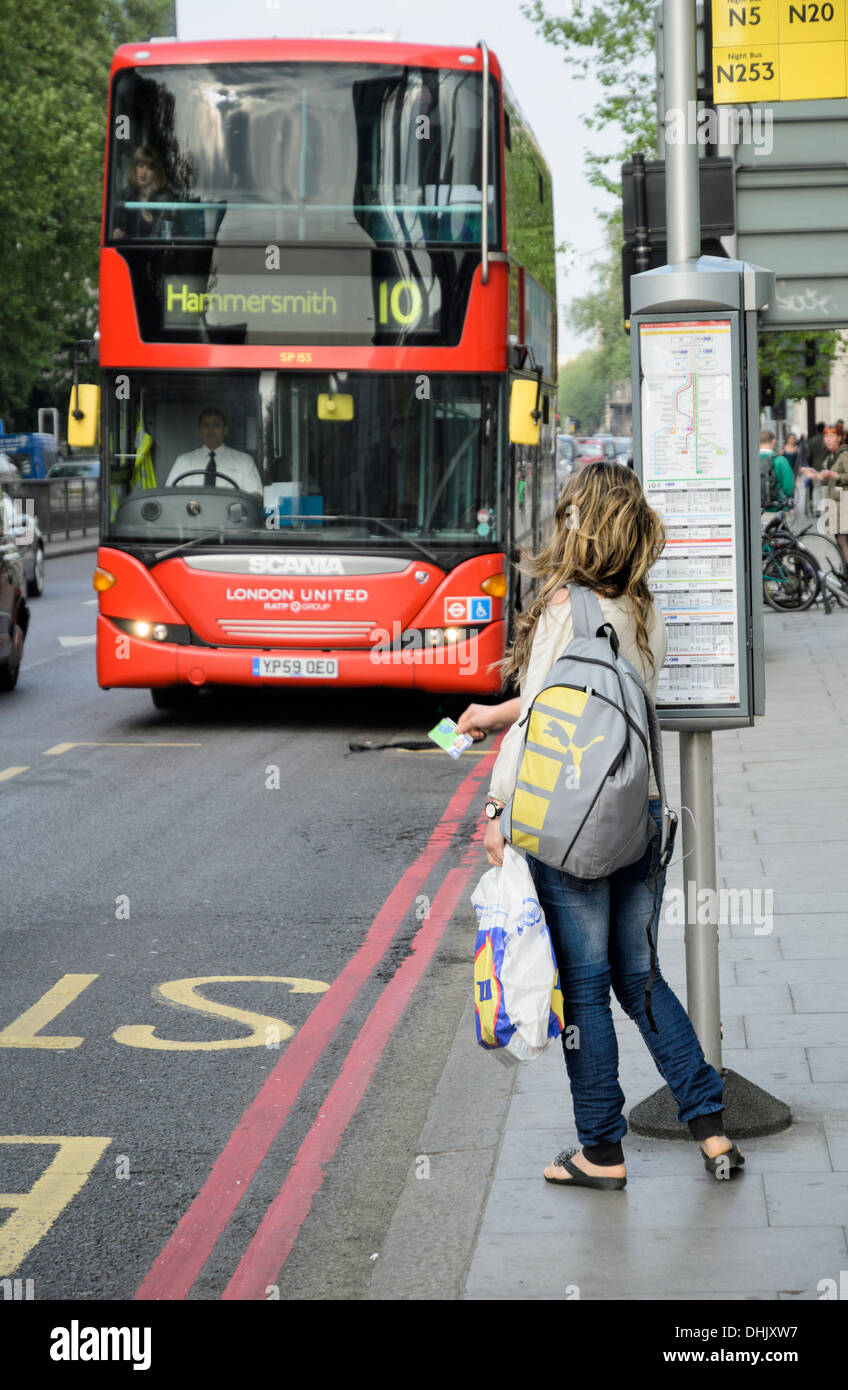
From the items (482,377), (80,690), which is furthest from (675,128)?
(80,690)

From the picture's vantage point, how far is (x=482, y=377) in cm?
1162

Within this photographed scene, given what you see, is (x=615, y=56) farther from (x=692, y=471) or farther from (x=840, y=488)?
(x=692, y=471)

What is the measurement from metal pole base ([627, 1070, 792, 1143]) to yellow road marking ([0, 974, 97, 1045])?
197 centimetres

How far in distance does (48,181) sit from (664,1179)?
40523 millimetres

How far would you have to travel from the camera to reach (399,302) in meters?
11.5

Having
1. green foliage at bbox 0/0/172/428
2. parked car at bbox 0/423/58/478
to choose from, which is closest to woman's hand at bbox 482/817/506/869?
green foliage at bbox 0/0/172/428

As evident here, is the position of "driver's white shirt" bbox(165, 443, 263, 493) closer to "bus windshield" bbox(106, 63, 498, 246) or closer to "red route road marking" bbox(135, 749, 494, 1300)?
"bus windshield" bbox(106, 63, 498, 246)

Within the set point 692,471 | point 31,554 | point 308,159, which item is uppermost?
point 308,159

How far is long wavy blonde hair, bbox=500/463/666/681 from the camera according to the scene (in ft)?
12.9

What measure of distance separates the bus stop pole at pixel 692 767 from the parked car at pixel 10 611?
9.91m

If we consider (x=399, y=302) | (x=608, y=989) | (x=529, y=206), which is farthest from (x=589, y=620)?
(x=529, y=206)

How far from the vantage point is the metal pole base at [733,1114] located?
4.36 metres

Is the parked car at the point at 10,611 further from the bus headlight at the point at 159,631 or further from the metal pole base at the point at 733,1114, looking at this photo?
the metal pole base at the point at 733,1114
